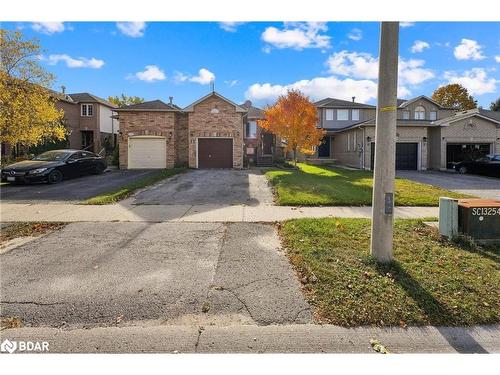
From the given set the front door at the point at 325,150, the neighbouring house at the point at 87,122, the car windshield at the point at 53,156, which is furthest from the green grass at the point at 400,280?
the neighbouring house at the point at 87,122

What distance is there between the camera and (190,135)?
22.6m

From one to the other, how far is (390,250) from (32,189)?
13.2 meters

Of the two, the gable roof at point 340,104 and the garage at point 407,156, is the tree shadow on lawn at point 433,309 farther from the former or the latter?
the gable roof at point 340,104

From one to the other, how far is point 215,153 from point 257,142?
6.53 meters

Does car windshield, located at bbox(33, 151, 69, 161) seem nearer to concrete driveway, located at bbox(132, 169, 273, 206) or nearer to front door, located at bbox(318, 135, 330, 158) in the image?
concrete driveway, located at bbox(132, 169, 273, 206)

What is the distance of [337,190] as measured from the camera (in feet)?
36.7

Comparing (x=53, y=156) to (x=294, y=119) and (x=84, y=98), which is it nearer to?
(x=294, y=119)

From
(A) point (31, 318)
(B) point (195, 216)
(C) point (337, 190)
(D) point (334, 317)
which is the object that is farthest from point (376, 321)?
(C) point (337, 190)

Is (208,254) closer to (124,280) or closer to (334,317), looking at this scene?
(124,280)

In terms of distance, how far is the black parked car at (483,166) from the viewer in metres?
19.2

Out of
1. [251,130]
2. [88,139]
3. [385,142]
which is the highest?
[251,130]

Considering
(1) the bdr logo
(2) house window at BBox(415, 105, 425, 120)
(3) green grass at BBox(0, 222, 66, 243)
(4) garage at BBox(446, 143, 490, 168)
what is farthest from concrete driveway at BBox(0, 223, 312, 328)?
(2) house window at BBox(415, 105, 425, 120)

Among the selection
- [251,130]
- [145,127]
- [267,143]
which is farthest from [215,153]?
[267,143]

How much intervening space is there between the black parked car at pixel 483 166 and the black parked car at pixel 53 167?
23667 mm
